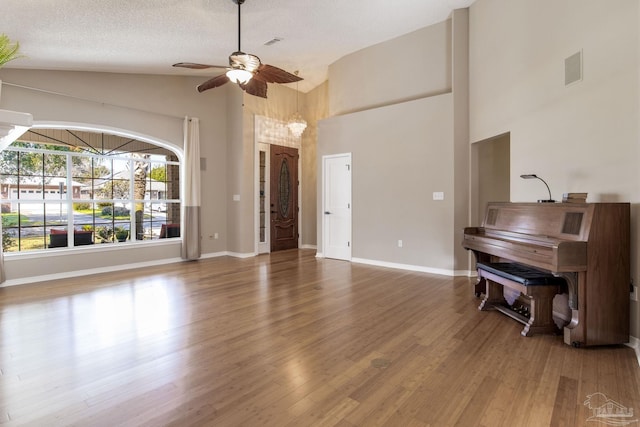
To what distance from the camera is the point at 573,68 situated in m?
3.21

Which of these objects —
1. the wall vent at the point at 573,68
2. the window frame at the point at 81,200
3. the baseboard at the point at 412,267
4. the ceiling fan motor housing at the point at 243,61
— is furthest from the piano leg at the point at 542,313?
the window frame at the point at 81,200

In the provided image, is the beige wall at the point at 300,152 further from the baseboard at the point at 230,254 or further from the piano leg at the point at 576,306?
the piano leg at the point at 576,306

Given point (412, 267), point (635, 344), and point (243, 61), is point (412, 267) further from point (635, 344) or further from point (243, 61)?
point (243, 61)

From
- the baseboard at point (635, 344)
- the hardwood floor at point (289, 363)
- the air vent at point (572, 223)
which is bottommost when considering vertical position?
the hardwood floor at point (289, 363)

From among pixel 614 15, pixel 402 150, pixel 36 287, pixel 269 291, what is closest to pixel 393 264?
pixel 402 150

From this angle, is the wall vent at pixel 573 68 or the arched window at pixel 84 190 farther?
the arched window at pixel 84 190

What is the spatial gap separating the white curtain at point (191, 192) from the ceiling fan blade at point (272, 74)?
3.11m

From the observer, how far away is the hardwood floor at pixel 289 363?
1.85 meters

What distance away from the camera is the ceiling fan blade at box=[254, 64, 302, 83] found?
381 cm

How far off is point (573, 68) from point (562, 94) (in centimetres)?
26

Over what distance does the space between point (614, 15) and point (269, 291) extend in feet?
14.6

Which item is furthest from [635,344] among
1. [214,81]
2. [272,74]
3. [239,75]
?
[214,81]

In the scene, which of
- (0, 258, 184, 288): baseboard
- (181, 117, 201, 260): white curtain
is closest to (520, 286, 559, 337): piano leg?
(181, 117, 201, 260): white curtain

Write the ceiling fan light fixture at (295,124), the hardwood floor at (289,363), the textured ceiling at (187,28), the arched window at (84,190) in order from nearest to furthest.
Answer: the hardwood floor at (289,363) → the textured ceiling at (187,28) → the arched window at (84,190) → the ceiling fan light fixture at (295,124)
